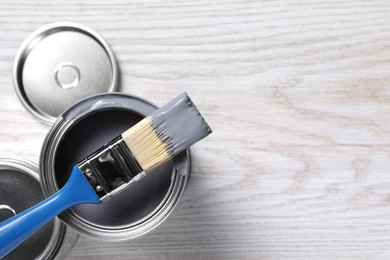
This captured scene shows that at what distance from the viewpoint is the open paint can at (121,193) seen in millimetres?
894

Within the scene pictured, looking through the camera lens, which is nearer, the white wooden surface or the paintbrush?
the paintbrush

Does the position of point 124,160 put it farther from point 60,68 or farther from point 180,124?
point 60,68

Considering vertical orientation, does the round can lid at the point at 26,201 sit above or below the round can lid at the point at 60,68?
below

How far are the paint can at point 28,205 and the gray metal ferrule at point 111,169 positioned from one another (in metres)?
0.15

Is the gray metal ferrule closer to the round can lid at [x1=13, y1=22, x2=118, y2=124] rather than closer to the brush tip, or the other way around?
the brush tip

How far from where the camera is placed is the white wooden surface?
1.02m

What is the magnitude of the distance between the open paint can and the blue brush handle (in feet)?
0.15

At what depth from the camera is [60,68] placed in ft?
3.36

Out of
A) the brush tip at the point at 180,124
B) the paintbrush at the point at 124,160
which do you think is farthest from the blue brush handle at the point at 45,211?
the brush tip at the point at 180,124

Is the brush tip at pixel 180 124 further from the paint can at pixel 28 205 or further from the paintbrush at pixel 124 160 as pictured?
the paint can at pixel 28 205

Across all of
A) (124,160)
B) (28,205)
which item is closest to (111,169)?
(124,160)

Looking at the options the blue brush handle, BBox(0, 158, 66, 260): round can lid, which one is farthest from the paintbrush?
BBox(0, 158, 66, 260): round can lid

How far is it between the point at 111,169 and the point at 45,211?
0.10 meters

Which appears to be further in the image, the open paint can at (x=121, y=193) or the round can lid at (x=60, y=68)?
the round can lid at (x=60, y=68)
